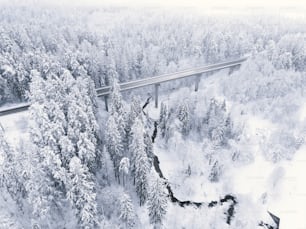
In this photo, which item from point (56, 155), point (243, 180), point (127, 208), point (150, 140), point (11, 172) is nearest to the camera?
point (56, 155)

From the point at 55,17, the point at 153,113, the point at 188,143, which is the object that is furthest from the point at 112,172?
the point at 55,17

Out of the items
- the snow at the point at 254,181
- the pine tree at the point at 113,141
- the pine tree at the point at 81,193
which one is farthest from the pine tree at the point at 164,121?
the pine tree at the point at 81,193

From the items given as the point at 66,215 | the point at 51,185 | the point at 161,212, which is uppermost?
the point at 51,185

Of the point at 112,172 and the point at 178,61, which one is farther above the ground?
the point at 178,61

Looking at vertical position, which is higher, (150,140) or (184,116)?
(150,140)

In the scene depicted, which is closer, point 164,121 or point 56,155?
point 56,155

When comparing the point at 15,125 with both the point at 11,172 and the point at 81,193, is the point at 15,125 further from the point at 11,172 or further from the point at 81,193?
the point at 81,193

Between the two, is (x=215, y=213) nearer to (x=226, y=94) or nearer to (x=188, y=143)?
(x=188, y=143)

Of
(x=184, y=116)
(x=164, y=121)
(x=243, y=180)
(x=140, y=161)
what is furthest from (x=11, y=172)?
(x=243, y=180)

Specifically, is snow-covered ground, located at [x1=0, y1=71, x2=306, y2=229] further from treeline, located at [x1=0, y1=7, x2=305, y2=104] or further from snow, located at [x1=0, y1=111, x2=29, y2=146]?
treeline, located at [x1=0, y1=7, x2=305, y2=104]
